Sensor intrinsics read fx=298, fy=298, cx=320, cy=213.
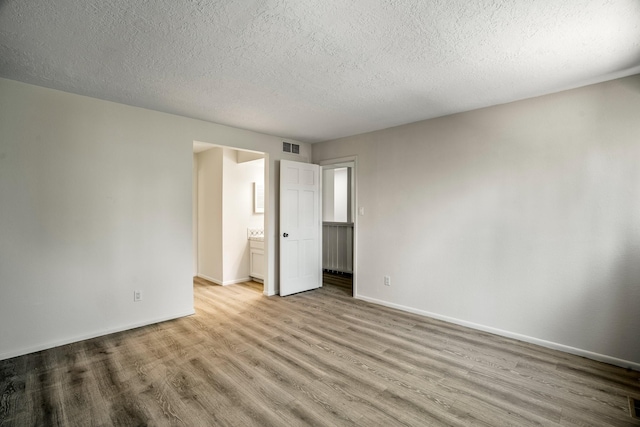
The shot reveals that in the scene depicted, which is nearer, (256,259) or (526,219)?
(526,219)

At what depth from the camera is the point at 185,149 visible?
384 centimetres

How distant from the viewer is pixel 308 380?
2.39 metres

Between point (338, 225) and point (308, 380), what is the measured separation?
4365mm

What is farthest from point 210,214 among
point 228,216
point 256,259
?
point 256,259

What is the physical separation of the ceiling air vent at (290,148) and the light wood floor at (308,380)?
9.25 ft

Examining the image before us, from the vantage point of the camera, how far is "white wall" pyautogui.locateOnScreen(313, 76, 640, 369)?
8.78 feet

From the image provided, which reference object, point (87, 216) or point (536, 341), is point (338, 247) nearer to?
point (536, 341)

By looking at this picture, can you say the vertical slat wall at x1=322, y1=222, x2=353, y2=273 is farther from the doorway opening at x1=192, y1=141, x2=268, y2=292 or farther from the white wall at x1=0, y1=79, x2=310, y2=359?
the white wall at x1=0, y1=79, x2=310, y2=359

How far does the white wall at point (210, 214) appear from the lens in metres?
5.42

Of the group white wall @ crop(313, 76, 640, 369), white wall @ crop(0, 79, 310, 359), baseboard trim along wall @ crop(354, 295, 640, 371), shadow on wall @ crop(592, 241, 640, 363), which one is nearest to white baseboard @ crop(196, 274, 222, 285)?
white wall @ crop(0, 79, 310, 359)

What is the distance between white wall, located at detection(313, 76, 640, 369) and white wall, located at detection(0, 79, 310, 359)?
112 inches

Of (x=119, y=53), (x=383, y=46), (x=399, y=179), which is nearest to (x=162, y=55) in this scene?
(x=119, y=53)

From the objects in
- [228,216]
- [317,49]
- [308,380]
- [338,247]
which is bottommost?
[308,380]

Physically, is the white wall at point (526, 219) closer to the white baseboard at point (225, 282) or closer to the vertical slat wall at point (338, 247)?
the vertical slat wall at point (338, 247)
